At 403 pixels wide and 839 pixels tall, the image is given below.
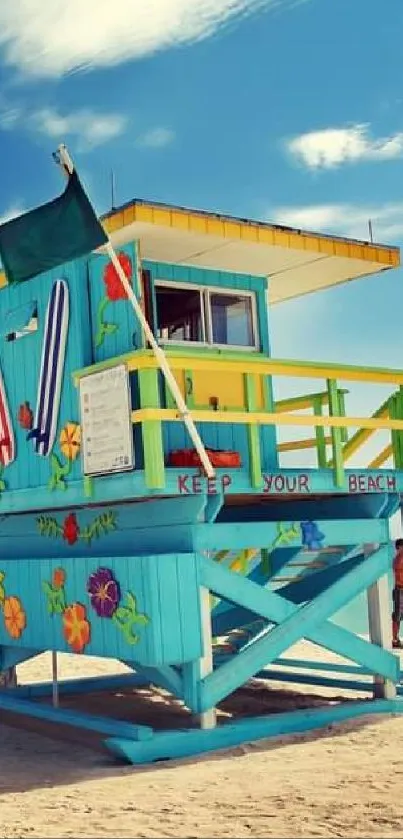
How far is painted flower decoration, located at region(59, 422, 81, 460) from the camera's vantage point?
11094 mm

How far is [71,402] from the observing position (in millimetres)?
11273

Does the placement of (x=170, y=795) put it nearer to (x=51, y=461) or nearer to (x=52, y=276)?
(x=51, y=461)

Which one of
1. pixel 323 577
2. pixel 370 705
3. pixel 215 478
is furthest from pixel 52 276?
pixel 370 705

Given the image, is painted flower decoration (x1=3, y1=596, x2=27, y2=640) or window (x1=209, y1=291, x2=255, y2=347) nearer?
painted flower decoration (x1=3, y1=596, x2=27, y2=640)

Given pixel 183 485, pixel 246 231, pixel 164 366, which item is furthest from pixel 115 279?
pixel 183 485

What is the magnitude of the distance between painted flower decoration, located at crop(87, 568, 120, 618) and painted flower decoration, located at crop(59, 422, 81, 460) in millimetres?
1313

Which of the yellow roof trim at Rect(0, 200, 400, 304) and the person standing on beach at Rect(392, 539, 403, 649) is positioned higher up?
the yellow roof trim at Rect(0, 200, 400, 304)

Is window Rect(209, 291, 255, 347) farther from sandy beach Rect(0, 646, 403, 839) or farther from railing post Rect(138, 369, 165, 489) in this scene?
sandy beach Rect(0, 646, 403, 839)

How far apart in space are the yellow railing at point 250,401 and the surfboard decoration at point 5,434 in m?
1.98

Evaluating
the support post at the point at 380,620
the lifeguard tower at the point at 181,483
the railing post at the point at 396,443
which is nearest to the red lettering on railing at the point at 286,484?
the lifeguard tower at the point at 181,483

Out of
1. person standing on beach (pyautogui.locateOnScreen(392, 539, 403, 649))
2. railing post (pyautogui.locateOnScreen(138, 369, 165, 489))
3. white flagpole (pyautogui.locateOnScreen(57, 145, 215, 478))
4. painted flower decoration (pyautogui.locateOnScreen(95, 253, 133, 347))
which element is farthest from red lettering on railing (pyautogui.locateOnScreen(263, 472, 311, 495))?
person standing on beach (pyautogui.locateOnScreen(392, 539, 403, 649))

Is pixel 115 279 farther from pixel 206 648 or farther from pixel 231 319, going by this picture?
pixel 206 648

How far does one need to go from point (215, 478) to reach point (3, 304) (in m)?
3.82

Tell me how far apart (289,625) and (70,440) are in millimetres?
2859
